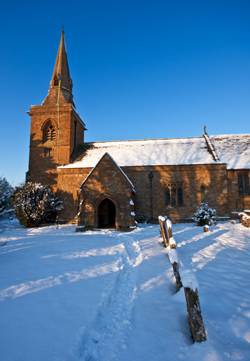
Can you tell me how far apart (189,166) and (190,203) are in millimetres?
3724

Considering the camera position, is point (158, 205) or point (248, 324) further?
point (158, 205)

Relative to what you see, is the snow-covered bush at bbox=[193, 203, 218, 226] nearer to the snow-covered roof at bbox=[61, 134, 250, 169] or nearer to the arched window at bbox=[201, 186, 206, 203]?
the arched window at bbox=[201, 186, 206, 203]

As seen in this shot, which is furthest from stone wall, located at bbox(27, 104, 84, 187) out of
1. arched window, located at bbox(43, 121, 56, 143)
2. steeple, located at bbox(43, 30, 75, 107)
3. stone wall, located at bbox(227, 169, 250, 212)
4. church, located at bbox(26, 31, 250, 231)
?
stone wall, located at bbox(227, 169, 250, 212)

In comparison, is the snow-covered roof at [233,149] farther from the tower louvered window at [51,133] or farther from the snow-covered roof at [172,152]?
the tower louvered window at [51,133]

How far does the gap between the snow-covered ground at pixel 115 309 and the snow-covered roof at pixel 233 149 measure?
1544 cm

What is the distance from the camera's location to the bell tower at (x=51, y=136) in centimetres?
2323

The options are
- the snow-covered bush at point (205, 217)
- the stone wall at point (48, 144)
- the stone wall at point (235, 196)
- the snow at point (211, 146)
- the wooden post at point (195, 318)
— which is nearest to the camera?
the wooden post at point (195, 318)

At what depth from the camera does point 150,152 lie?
23312mm

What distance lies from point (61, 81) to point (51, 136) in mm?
7434

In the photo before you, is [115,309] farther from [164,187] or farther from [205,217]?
[164,187]

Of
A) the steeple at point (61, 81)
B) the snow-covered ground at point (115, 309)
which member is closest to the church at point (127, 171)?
the steeple at point (61, 81)

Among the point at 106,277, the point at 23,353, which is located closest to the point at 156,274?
the point at 106,277

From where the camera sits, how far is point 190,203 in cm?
2006

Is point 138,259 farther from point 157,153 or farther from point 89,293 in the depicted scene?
point 157,153
